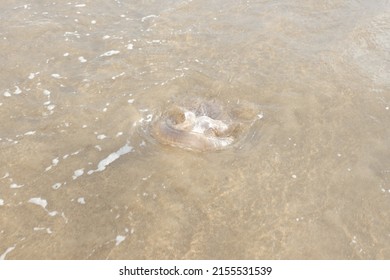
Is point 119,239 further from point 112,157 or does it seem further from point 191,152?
point 191,152

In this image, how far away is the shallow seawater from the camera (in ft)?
13.0

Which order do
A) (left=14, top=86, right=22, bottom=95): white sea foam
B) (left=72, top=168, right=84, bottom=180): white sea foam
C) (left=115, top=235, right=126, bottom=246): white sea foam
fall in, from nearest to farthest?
(left=115, top=235, right=126, bottom=246): white sea foam, (left=72, top=168, right=84, bottom=180): white sea foam, (left=14, top=86, right=22, bottom=95): white sea foam

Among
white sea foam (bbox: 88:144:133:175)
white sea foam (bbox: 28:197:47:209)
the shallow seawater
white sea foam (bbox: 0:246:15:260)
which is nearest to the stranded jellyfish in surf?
the shallow seawater

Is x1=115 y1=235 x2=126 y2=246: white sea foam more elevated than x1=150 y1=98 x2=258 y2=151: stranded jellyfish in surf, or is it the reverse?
x1=150 y1=98 x2=258 y2=151: stranded jellyfish in surf

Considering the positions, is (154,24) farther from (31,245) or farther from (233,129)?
(31,245)

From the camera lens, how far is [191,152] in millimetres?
4762

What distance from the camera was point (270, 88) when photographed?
5.73 metres

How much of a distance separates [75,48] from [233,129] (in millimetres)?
3012

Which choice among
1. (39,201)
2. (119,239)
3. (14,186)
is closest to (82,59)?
(14,186)

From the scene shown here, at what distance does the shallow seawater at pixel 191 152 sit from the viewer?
13.0 ft

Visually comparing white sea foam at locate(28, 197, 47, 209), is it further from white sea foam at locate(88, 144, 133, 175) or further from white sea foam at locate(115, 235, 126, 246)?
white sea foam at locate(115, 235, 126, 246)

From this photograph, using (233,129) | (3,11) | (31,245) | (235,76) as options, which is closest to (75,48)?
(3,11)

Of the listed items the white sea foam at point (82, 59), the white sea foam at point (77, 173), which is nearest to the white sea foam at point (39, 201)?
the white sea foam at point (77, 173)

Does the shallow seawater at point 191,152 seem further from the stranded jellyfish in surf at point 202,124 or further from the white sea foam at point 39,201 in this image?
the stranded jellyfish in surf at point 202,124
